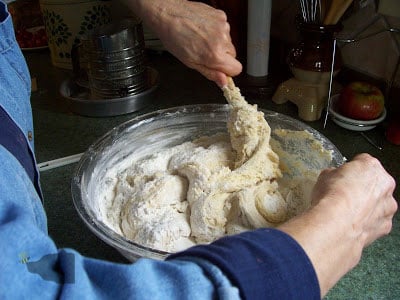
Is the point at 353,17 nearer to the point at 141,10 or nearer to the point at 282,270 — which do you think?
the point at 141,10

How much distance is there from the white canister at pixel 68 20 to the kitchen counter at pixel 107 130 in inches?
3.2

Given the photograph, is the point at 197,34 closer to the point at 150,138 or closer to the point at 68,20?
the point at 150,138

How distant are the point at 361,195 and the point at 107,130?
714mm

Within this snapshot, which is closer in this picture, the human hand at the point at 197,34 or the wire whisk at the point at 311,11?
the human hand at the point at 197,34

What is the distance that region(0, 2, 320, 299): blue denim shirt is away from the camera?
0.93 ft

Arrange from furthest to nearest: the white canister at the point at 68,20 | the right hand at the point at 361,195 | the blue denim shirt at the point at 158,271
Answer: the white canister at the point at 68,20, the right hand at the point at 361,195, the blue denim shirt at the point at 158,271

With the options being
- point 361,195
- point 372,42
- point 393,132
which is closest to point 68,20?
point 372,42

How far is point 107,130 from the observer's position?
101 cm

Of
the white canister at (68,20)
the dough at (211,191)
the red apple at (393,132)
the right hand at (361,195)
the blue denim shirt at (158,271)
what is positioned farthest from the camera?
the white canister at (68,20)

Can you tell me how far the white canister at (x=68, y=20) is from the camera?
1282 millimetres

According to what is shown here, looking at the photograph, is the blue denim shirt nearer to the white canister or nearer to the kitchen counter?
the kitchen counter

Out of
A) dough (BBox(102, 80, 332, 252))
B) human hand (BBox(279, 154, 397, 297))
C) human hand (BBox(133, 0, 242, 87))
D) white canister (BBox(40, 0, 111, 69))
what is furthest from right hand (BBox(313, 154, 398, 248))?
white canister (BBox(40, 0, 111, 69))

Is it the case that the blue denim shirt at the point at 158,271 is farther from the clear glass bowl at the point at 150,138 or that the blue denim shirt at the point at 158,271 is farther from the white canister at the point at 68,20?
the white canister at the point at 68,20

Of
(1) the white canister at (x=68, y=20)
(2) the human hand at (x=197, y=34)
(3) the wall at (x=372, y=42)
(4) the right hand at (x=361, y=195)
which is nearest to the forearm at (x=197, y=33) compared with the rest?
(2) the human hand at (x=197, y=34)
